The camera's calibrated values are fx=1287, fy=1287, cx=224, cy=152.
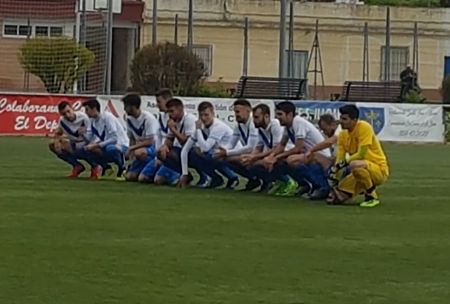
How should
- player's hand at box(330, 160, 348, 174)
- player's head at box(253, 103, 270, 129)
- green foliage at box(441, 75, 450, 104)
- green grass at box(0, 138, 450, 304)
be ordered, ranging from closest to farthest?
green grass at box(0, 138, 450, 304) < player's hand at box(330, 160, 348, 174) < player's head at box(253, 103, 270, 129) < green foliage at box(441, 75, 450, 104)

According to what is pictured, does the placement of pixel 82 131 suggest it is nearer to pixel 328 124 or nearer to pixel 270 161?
pixel 270 161

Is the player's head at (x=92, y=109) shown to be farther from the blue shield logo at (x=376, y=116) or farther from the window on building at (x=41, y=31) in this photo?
the window on building at (x=41, y=31)

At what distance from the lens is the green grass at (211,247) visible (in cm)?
945

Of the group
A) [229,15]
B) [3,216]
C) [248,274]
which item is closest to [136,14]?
[229,15]

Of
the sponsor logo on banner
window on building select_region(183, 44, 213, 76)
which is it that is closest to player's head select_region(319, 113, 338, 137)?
the sponsor logo on banner

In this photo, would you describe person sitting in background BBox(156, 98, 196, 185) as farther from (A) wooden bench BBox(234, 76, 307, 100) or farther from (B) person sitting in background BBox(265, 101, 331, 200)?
(A) wooden bench BBox(234, 76, 307, 100)

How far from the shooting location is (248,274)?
1027 centimetres

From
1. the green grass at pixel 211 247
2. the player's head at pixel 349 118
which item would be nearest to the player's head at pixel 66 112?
the green grass at pixel 211 247

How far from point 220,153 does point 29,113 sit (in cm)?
1903

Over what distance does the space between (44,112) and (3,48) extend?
567 inches

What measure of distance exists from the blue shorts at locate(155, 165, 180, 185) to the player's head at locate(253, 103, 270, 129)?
2.15 m

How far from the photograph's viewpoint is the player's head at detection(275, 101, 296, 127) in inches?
691

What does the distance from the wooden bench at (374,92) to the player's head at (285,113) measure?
27565mm

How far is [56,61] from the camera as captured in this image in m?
45.2
